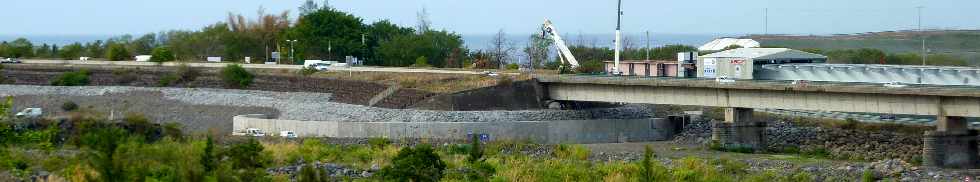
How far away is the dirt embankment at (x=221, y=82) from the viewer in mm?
67375

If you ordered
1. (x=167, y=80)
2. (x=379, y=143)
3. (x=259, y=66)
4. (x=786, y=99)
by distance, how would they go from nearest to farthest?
(x=379, y=143) < (x=786, y=99) < (x=167, y=80) < (x=259, y=66)

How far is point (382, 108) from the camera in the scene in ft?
211

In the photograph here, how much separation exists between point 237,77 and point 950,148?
38.2 metres

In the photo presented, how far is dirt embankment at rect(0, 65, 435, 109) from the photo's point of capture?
67.4m

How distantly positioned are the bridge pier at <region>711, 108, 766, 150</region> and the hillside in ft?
124

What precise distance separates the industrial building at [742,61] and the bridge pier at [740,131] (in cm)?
523

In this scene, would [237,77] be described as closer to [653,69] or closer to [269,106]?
[269,106]

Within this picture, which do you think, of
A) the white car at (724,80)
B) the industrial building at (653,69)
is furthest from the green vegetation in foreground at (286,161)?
the industrial building at (653,69)

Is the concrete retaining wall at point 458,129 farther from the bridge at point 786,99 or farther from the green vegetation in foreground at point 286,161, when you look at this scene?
the green vegetation in foreground at point 286,161

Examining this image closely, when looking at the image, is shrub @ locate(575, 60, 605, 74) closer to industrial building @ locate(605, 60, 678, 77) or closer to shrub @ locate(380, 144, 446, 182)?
industrial building @ locate(605, 60, 678, 77)

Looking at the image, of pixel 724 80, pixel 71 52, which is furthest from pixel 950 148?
pixel 71 52

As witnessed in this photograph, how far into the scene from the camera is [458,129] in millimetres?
60000

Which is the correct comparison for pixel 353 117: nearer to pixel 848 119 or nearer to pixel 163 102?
pixel 163 102

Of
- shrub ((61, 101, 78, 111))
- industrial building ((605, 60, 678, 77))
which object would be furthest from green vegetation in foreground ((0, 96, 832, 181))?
industrial building ((605, 60, 678, 77))
